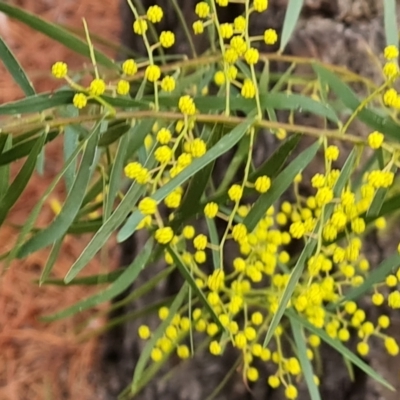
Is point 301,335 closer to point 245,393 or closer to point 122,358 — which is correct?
point 245,393

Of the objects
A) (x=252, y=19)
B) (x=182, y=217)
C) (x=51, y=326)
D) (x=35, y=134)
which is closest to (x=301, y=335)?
(x=182, y=217)

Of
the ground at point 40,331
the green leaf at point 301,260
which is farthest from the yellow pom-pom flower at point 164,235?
the ground at point 40,331

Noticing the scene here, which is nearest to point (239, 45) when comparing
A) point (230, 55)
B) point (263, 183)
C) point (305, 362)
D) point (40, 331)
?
point (230, 55)

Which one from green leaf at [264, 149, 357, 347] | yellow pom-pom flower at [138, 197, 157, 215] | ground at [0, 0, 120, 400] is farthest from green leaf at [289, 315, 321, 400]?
ground at [0, 0, 120, 400]

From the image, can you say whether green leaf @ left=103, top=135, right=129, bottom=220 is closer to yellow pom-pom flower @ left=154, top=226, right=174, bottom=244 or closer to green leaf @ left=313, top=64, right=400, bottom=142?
yellow pom-pom flower @ left=154, top=226, right=174, bottom=244

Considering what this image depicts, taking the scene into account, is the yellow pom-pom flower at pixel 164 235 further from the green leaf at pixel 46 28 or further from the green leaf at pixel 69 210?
the green leaf at pixel 46 28
